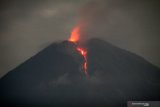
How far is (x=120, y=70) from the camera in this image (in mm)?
5062

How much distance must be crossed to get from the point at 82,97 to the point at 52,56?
0.80 m

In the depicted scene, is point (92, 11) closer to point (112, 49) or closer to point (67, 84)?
point (112, 49)

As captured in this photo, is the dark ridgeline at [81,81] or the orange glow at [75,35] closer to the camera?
the dark ridgeline at [81,81]

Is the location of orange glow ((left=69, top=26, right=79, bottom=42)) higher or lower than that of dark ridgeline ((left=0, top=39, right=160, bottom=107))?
higher

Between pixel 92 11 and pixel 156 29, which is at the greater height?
pixel 92 11

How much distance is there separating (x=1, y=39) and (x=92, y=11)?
147 cm

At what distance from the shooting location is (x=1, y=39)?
518 cm

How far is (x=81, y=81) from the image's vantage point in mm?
5062

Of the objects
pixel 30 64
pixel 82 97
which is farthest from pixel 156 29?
pixel 30 64

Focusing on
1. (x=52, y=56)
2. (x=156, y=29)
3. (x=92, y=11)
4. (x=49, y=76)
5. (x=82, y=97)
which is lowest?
(x=82, y=97)

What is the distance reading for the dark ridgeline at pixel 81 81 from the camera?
496cm

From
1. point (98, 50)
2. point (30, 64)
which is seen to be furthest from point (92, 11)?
point (30, 64)

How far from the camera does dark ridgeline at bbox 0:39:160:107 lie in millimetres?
4965

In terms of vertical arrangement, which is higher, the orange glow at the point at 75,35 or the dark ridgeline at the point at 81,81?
the orange glow at the point at 75,35
